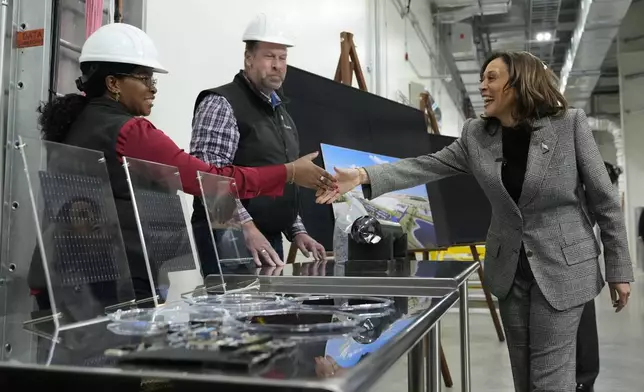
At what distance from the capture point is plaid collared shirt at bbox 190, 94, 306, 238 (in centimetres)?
196

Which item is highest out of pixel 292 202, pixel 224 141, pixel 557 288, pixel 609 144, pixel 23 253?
pixel 609 144

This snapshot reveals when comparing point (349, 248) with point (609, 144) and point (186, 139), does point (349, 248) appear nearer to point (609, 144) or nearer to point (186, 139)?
point (186, 139)

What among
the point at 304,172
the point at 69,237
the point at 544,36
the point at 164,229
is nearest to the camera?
the point at 69,237

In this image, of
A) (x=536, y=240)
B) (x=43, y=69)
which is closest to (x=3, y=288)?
(x=43, y=69)

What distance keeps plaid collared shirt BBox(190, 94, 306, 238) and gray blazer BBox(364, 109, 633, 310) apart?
838 millimetres

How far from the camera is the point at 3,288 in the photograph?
5.64 ft

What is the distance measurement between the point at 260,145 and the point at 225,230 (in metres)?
0.82

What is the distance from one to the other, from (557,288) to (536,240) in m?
0.15

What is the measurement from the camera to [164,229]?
42.3 inches

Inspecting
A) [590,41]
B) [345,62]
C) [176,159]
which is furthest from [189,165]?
[590,41]

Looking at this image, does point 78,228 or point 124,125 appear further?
point 124,125

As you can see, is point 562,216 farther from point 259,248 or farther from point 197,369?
point 197,369

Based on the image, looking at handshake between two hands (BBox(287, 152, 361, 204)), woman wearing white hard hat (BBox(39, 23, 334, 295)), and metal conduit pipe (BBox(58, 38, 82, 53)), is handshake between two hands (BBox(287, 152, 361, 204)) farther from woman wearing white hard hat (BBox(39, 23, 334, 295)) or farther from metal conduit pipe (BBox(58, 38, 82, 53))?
metal conduit pipe (BBox(58, 38, 82, 53))

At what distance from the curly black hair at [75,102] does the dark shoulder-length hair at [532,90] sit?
3.61 ft
